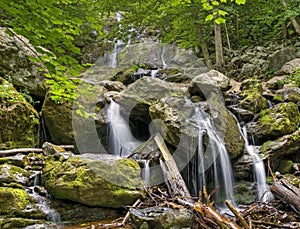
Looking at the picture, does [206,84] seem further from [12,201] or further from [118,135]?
[12,201]

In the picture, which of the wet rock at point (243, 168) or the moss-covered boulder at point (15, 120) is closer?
the wet rock at point (243, 168)

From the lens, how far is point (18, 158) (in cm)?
529

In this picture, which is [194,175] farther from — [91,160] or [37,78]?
[37,78]

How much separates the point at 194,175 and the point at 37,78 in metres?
4.98

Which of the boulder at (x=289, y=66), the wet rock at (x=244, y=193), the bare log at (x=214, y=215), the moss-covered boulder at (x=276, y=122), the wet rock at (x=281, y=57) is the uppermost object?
the wet rock at (x=281, y=57)

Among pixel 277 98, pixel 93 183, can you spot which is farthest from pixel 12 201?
pixel 277 98

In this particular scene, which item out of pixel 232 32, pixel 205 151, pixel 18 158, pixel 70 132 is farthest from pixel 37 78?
pixel 232 32

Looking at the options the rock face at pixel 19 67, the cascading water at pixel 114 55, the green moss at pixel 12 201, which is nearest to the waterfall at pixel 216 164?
the green moss at pixel 12 201

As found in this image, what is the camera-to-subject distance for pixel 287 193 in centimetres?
413

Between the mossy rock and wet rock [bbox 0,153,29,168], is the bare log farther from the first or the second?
wet rock [bbox 0,153,29,168]

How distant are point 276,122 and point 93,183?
185 inches

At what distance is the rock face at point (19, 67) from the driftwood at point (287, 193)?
6145 mm

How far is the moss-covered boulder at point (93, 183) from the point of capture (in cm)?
423

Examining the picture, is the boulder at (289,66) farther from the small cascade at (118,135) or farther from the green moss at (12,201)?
the green moss at (12,201)
